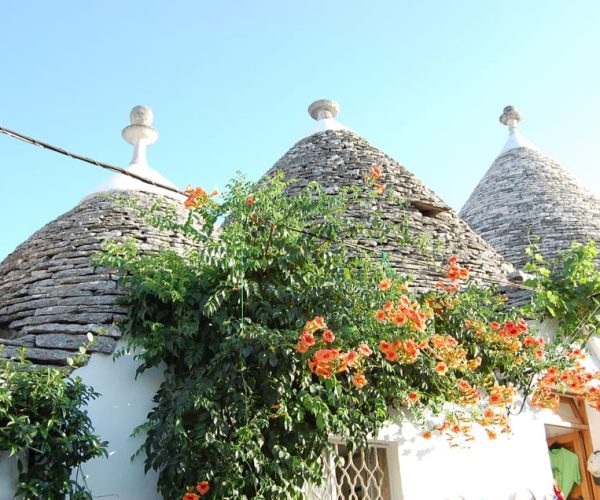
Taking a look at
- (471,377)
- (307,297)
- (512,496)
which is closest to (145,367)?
(307,297)

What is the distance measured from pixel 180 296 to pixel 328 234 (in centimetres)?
135

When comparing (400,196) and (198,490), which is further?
A: (400,196)

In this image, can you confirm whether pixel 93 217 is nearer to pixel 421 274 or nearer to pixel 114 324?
pixel 114 324

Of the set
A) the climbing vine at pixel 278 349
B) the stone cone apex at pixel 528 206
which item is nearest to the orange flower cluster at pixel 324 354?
the climbing vine at pixel 278 349

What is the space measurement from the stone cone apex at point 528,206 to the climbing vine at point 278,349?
4.96m

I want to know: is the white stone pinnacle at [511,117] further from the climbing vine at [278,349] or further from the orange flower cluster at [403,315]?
the orange flower cluster at [403,315]

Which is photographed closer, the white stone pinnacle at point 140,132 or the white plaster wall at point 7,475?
the white plaster wall at point 7,475

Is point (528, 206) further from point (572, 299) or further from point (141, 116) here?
point (141, 116)

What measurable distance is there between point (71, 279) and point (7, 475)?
6.36 ft

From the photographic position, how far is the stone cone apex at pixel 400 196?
8060 mm

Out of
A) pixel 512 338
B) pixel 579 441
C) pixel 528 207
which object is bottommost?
pixel 579 441

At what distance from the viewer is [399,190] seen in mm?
9008

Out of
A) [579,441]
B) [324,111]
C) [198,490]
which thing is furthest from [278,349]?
[324,111]

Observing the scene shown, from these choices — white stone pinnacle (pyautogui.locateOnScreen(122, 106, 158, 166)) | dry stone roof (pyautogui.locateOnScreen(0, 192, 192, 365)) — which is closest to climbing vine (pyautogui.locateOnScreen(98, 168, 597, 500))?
dry stone roof (pyautogui.locateOnScreen(0, 192, 192, 365))
